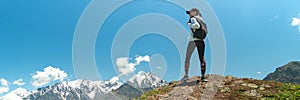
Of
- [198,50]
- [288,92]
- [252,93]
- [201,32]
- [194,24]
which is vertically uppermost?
[194,24]

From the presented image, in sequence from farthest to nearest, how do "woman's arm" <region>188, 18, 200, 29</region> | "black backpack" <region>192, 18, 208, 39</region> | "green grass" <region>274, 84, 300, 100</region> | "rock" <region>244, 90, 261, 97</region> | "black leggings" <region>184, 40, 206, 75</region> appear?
"rock" <region>244, 90, 261, 97</region>
"black leggings" <region>184, 40, 206, 75</region>
"black backpack" <region>192, 18, 208, 39</region>
"woman's arm" <region>188, 18, 200, 29</region>
"green grass" <region>274, 84, 300, 100</region>

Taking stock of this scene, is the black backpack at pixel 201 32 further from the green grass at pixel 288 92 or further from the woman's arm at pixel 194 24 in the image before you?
the green grass at pixel 288 92

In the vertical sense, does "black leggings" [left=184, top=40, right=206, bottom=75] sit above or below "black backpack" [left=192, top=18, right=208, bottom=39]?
below

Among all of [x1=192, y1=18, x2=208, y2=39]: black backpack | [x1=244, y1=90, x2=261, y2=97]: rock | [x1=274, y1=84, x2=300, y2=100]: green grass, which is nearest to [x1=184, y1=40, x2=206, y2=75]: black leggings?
[x1=192, y1=18, x2=208, y2=39]: black backpack

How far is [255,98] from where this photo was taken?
47.9ft

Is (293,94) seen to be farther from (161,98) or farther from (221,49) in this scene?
(161,98)

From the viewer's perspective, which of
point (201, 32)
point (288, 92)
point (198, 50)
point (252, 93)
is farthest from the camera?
point (252, 93)

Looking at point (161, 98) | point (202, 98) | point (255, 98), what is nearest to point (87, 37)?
point (161, 98)

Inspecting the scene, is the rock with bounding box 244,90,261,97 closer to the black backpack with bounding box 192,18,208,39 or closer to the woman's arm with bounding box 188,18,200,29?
the black backpack with bounding box 192,18,208,39

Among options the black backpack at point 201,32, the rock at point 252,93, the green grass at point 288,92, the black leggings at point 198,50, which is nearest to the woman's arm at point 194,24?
the black backpack at point 201,32

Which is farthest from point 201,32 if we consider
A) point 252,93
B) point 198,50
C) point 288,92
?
point 288,92

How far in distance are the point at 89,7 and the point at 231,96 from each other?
313 inches

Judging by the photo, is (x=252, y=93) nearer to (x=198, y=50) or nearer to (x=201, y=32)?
(x=198, y=50)

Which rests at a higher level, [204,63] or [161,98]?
[204,63]
